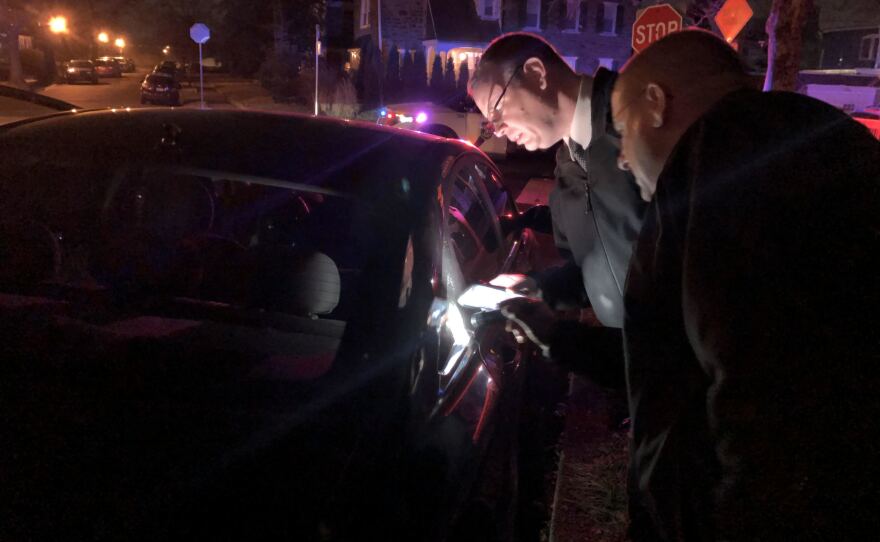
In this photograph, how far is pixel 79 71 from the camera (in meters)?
42.5

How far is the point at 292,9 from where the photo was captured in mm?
42188

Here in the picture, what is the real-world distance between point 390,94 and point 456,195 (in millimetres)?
28032

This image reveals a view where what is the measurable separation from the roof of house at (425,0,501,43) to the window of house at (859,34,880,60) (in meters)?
14.3

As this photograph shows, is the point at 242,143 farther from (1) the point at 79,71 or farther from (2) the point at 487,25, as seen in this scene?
(1) the point at 79,71

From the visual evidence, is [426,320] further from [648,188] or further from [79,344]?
[79,344]

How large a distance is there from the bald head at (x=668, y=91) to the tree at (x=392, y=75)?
94.3ft

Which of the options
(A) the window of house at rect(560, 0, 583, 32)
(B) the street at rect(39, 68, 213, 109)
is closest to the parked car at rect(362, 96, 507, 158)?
(B) the street at rect(39, 68, 213, 109)

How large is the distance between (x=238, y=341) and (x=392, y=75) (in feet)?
98.3

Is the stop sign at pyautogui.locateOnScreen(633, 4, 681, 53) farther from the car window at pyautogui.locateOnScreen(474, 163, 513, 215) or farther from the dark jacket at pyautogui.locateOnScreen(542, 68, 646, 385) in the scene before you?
the dark jacket at pyautogui.locateOnScreen(542, 68, 646, 385)

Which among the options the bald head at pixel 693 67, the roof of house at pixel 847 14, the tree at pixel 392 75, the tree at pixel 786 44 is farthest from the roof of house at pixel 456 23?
the bald head at pixel 693 67

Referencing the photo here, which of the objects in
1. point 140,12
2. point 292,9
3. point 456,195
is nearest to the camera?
point 456,195

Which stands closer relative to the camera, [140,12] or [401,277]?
[401,277]

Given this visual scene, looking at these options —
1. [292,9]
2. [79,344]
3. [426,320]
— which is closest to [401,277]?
[426,320]

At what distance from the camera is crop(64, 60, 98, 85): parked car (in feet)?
139
